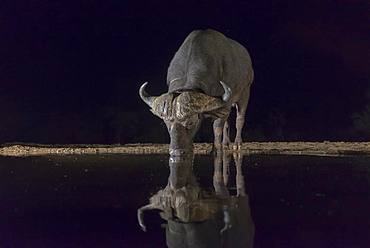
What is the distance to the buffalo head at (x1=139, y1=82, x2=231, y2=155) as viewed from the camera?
5363 millimetres

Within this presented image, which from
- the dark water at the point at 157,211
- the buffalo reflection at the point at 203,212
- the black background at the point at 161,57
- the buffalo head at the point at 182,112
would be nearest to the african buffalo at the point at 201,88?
the buffalo head at the point at 182,112

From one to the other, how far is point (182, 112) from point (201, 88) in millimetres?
428

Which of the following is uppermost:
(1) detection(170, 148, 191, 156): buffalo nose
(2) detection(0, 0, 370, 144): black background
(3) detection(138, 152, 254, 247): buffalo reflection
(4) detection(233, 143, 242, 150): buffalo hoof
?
(2) detection(0, 0, 370, 144): black background

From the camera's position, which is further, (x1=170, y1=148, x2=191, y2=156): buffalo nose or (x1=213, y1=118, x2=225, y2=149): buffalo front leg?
(x1=213, y1=118, x2=225, y2=149): buffalo front leg

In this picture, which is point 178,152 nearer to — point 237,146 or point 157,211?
point 237,146

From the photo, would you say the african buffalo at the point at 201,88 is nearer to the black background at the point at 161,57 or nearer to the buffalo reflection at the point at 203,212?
the buffalo reflection at the point at 203,212

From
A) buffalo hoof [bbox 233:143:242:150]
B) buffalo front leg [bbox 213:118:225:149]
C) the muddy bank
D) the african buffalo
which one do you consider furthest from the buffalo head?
buffalo hoof [bbox 233:143:242:150]

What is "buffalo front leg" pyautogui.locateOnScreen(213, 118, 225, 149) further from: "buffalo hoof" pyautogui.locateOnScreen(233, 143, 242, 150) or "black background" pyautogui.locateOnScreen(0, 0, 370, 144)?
"black background" pyautogui.locateOnScreen(0, 0, 370, 144)

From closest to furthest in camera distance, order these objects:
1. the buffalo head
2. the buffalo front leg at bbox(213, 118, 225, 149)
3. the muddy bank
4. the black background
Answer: the buffalo head
the buffalo front leg at bbox(213, 118, 225, 149)
the muddy bank
the black background

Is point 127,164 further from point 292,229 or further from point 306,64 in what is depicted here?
point 306,64

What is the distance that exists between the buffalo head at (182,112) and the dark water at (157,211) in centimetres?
19

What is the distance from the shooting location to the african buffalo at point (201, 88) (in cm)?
541

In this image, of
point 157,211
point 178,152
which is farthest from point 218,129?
point 157,211

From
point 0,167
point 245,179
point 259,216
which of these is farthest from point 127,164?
point 259,216
